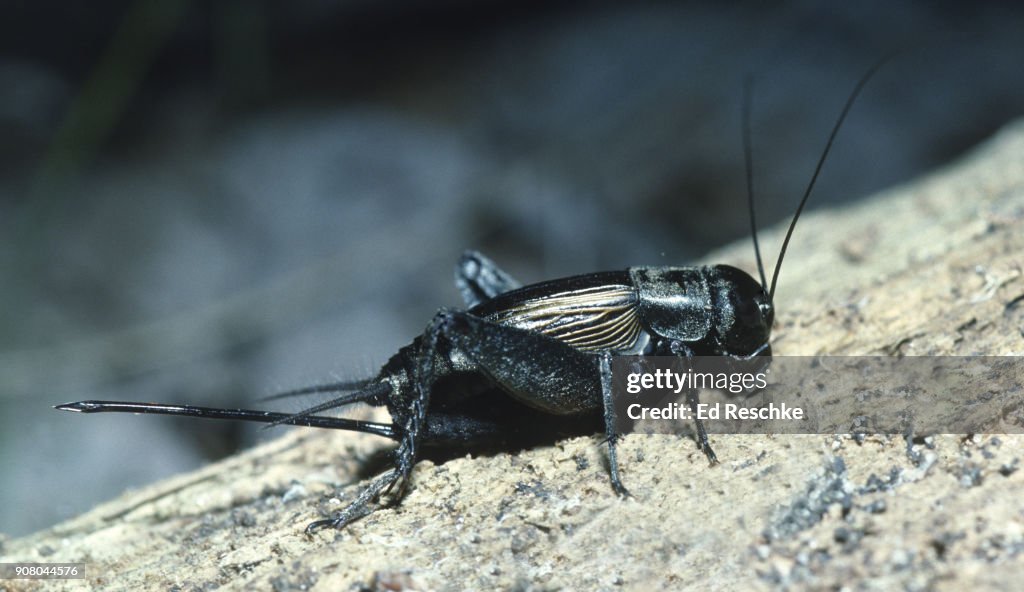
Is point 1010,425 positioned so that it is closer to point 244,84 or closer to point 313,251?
point 313,251

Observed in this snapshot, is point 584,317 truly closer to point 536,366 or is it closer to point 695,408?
point 536,366

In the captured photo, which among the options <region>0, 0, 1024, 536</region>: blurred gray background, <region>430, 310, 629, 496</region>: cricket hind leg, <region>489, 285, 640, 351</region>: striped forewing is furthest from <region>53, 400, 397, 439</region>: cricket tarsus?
<region>0, 0, 1024, 536</region>: blurred gray background

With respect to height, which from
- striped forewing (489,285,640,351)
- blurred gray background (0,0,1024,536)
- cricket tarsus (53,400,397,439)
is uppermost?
blurred gray background (0,0,1024,536)

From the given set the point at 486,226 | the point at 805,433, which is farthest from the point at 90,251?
the point at 805,433

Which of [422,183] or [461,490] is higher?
[422,183]

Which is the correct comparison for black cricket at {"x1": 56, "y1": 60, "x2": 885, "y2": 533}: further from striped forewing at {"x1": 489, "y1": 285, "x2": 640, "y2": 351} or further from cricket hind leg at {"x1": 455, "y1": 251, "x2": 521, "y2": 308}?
cricket hind leg at {"x1": 455, "y1": 251, "x2": 521, "y2": 308}

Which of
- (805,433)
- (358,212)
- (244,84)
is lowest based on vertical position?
(805,433)

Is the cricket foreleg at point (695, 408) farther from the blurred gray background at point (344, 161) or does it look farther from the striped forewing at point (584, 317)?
the blurred gray background at point (344, 161)

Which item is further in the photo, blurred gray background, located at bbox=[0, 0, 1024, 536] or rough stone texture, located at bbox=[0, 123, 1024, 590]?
blurred gray background, located at bbox=[0, 0, 1024, 536]
